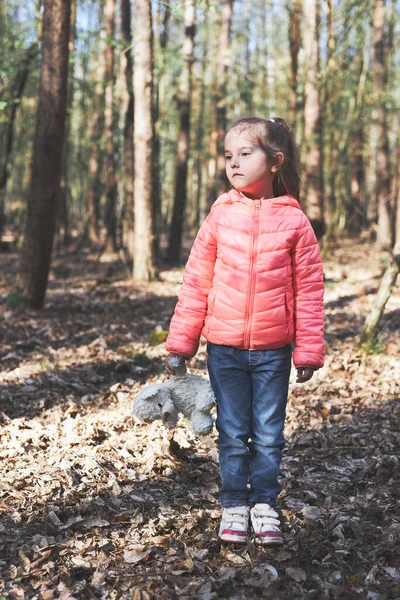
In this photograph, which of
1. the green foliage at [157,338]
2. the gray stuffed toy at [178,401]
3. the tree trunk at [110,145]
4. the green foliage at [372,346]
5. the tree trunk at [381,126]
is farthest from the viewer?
the tree trunk at [381,126]

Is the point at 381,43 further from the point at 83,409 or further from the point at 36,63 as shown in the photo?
the point at 83,409

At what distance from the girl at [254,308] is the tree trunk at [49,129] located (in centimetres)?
621

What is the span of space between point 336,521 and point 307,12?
35.4ft

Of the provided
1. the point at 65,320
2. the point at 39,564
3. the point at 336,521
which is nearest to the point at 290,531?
the point at 336,521

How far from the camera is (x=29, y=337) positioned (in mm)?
8266

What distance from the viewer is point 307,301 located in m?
3.21

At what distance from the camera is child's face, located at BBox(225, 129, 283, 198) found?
10.3 feet

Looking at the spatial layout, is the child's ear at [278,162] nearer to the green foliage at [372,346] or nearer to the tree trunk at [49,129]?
the green foliage at [372,346]

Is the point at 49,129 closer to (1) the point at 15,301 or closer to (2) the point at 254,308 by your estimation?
(1) the point at 15,301

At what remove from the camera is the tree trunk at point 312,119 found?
468 inches

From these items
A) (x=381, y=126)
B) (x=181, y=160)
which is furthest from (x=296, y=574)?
(x=381, y=126)

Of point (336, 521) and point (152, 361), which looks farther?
point (152, 361)

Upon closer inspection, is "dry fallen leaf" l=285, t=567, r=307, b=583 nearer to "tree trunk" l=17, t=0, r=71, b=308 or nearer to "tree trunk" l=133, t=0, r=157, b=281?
"tree trunk" l=17, t=0, r=71, b=308

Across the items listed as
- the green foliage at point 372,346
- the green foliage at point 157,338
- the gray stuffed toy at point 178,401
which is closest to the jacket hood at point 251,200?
the gray stuffed toy at point 178,401
